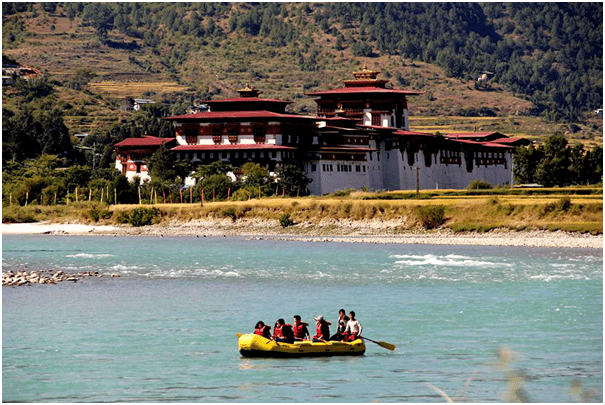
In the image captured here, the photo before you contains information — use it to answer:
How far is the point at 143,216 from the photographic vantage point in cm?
10525

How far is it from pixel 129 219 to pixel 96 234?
478cm

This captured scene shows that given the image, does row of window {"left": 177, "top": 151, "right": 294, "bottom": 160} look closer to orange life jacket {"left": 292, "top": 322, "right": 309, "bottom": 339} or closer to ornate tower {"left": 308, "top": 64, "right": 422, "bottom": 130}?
ornate tower {"left": 308, "top": 64, "right": 422, "bottom": 130}

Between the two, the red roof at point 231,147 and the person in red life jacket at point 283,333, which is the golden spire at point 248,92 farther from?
the person in red life jacket at point 283,333

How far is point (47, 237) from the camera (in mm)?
99188

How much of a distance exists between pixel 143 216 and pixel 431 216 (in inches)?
1012

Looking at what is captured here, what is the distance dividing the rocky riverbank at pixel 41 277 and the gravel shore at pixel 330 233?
94.3ft

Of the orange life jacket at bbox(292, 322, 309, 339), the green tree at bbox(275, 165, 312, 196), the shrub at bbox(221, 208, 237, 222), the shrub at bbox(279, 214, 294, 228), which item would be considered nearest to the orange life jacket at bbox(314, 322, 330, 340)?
the orange life jacket at bbox(292, 322, 309, 339)

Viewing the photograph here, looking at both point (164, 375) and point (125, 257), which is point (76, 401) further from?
point (125, 257)

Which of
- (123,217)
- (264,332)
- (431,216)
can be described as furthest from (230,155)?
(264,332)

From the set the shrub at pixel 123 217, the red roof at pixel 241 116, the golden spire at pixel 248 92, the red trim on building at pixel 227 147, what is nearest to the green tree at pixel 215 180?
the red trim on building at pixel 227 147

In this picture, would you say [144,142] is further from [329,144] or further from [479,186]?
[479,186]

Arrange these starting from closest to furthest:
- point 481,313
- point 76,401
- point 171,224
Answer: point 76,401 → point 481,313 → point 171,224

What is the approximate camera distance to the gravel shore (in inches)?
3292

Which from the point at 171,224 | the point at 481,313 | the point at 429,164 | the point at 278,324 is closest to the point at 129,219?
the point at 171,224
